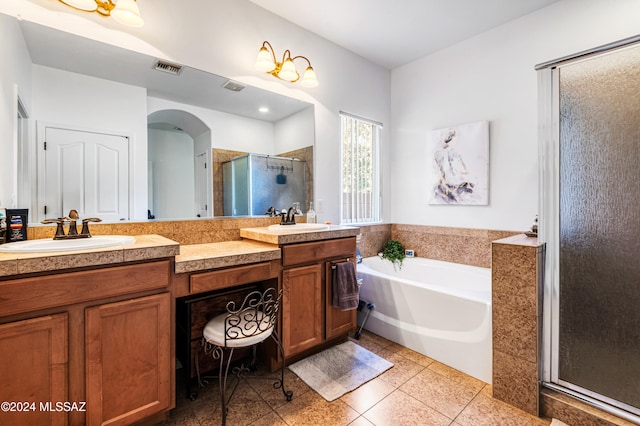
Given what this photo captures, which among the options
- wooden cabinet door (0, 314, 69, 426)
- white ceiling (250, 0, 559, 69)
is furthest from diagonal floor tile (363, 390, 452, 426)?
white ceiling (250, 0, 559, 69)

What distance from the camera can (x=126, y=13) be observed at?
165 cm

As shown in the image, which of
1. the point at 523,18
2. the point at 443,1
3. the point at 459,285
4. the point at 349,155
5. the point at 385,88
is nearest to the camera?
the point at 443,1

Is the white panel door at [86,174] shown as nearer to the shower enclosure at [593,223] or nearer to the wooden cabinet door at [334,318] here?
the wooden cabinet door at [334,318]

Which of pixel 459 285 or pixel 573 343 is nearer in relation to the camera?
pixel 573 343

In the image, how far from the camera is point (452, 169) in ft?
9.81

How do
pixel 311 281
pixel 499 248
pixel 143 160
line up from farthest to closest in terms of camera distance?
pixel 311 281 < pixel 143 160 < pixel 499 248

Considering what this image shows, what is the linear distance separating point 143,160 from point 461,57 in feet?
9.96

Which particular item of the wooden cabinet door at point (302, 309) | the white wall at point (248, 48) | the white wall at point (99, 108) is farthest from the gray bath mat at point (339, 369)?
the white wall at point (99, 108)

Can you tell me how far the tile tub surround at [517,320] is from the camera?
5.26 feet

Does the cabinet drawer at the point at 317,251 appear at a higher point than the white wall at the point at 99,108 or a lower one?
lower

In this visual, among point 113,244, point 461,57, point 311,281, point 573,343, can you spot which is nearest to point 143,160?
point 113,244

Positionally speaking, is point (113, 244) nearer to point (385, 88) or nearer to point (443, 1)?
point (443, 1)

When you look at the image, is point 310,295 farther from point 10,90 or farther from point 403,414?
point 10,90

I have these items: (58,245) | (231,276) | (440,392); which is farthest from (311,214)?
(58,245)
